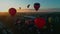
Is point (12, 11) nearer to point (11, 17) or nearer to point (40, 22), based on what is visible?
point (11, 17)

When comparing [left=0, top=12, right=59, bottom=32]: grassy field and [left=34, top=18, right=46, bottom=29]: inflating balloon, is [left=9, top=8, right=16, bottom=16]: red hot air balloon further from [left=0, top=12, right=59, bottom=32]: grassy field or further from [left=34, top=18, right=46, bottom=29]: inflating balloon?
[left=34, top=18, right=46, bottom=29]: inflating balloon

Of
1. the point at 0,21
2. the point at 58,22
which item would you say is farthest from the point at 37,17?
the point at 0,21

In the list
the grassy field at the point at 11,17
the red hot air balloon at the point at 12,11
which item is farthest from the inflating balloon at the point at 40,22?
the red hot air balloon at the point at 12,11

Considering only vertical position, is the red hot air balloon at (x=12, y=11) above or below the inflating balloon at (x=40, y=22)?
above

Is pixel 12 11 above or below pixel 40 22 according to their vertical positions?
above

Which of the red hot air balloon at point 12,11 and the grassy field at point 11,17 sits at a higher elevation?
the red hot air balloon at point 12,11

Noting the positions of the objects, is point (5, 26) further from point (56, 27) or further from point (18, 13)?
point (56, 27)

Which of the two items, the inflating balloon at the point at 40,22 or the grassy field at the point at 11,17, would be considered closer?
the grassy field at the point at 11,17

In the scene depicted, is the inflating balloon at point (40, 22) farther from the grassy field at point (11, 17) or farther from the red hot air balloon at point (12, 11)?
the red hot air balloon at point (12, 11)

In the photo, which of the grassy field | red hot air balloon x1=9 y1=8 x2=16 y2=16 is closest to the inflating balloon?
the grassy field

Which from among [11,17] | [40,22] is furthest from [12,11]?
[40,22]

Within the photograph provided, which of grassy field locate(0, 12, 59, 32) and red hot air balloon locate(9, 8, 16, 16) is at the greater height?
red hot air balloon locate(9, 8, 16, 16)
